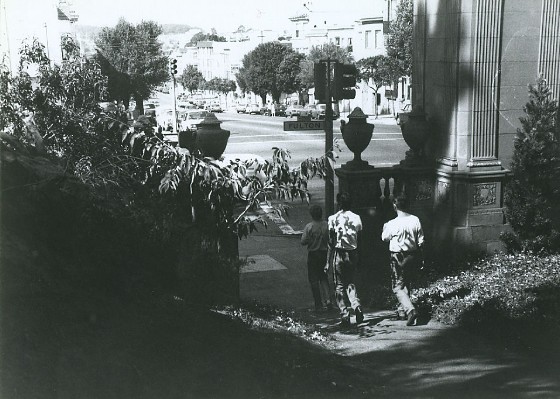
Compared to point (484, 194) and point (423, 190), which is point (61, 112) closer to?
point (423, 190)

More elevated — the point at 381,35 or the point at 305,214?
the point at 381,35

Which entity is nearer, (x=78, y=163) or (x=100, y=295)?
(x=100, y=295)

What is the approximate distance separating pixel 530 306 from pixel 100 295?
4.50 metres

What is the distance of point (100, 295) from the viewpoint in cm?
609

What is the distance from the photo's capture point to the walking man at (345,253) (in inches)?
319

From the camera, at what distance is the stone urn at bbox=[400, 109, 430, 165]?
418 inches

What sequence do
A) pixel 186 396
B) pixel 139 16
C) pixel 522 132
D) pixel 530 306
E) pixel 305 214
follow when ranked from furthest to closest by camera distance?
pixel 139 16 < pixel 305 214 < pixel 522 132 < pixel 530 306 < pixel 186 396

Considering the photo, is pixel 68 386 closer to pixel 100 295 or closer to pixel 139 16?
pixel 100 295

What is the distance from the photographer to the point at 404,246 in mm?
8117

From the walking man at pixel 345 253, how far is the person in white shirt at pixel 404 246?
42 cm

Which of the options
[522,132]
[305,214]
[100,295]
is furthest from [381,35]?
[100,295]

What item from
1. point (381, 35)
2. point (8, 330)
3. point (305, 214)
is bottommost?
point (305, 214)

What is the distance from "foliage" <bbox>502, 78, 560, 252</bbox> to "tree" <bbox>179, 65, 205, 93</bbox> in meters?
106

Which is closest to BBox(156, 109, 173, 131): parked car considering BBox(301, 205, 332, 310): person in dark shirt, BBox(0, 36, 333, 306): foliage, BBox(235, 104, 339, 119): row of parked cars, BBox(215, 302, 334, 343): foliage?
BBox(235, 104, 339, 119): row of parked cars
